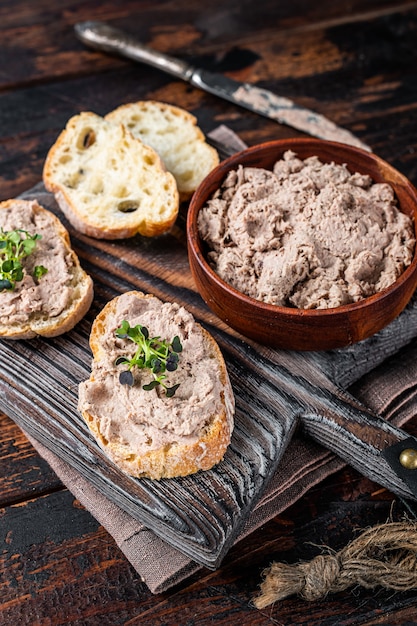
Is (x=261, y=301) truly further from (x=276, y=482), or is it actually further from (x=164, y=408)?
(x=276, y=482)

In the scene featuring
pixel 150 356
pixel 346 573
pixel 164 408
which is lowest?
pixel 346 573

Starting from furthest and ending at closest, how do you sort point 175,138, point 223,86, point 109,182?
point 223,86
point 175,138
point 109,182

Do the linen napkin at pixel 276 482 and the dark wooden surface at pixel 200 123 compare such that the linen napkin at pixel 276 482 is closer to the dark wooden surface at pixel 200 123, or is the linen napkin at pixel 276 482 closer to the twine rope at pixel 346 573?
the dark wooden surface at pixel 200 123

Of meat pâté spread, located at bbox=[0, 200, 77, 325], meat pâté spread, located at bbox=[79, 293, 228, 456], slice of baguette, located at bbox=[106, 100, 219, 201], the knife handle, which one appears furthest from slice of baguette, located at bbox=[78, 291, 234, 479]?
the knife handle

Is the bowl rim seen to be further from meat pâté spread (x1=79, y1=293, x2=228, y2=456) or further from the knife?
the knife

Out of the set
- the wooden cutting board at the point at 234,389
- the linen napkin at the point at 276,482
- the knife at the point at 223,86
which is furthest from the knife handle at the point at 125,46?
the linen napkin at the point at 276,482

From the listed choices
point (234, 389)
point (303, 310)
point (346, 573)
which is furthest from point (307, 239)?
point (346, 573)

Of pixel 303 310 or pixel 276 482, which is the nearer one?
pixel 303 310
